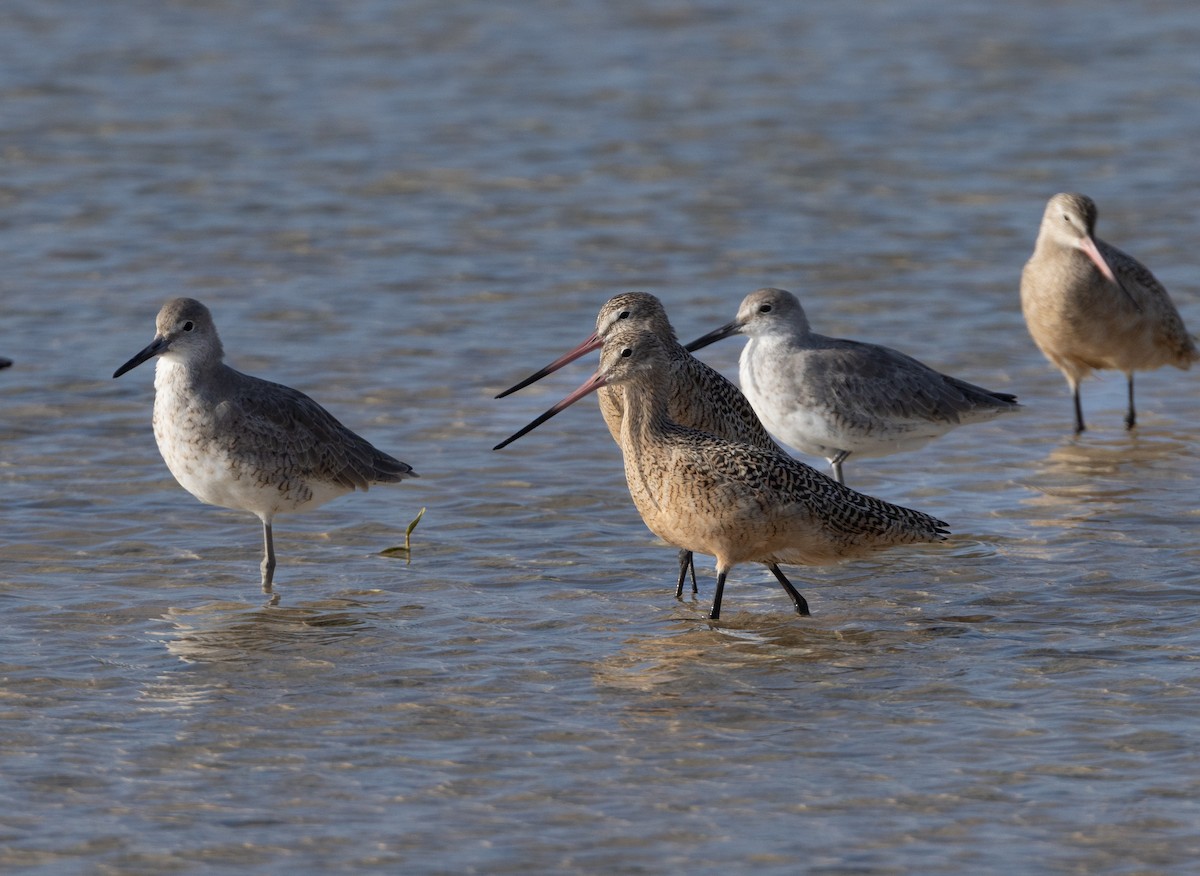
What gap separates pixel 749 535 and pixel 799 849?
1.73 metres

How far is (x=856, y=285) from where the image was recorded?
1121cm

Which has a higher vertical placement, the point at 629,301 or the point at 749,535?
the point at 629,301

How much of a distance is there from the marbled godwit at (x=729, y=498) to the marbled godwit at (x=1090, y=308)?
9.29 ft

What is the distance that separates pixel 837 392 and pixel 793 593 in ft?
4.80

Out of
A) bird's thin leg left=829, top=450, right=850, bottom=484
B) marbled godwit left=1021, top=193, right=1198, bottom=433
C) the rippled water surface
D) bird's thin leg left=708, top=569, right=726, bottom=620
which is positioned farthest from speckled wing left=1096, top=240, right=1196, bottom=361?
bird's thin leg left=708, top=569, right=726, bottom=620

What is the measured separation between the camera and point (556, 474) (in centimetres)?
847

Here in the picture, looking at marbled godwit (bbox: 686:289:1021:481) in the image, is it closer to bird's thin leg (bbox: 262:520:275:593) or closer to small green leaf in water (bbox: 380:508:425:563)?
small green leaf in water (bbox: 380:508:425:563)

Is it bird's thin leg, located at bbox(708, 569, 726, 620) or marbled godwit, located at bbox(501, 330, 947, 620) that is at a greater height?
marbled godwit, located at bbox(501, 330, 947, 620)

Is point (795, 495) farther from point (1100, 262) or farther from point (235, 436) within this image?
point (1100, 262)

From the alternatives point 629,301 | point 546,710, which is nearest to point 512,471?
point 629,301

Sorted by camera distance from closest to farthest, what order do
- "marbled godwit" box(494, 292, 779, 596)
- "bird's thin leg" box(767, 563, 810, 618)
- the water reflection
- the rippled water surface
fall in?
the rippled water surface → the water reflection → "bird's thin leg" box(767, 563, 810, 618) → "marbled godwit" box(494, 292, 779, 596)

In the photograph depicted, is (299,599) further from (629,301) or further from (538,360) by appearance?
(538,360)

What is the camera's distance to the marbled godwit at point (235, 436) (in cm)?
696

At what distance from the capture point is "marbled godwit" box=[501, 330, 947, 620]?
6.43 meters
